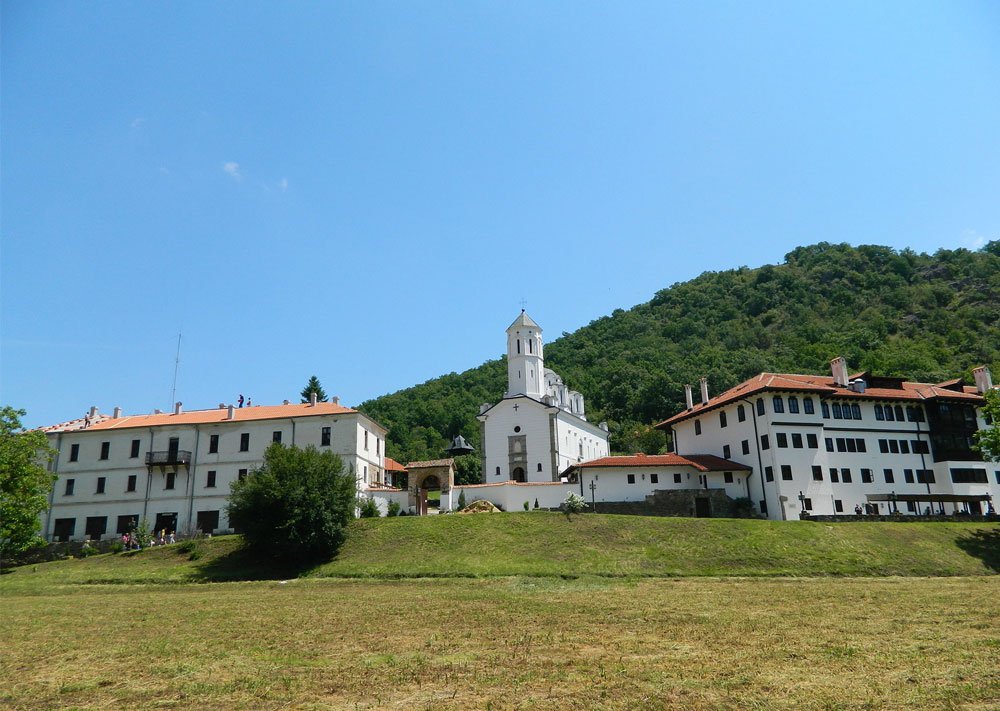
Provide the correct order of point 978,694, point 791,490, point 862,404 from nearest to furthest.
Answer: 1. point 978,694
2. point 791,490
3. point 862,404

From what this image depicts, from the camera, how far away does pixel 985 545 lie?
3650cm

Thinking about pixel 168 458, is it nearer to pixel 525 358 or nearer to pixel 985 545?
pixel 525 358

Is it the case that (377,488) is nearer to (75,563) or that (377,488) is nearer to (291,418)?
(291,418)

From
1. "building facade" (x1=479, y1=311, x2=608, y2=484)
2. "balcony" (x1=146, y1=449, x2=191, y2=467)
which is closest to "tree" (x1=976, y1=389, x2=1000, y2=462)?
"building facade" (x1=479, y1=311, x2=608, y2=484)

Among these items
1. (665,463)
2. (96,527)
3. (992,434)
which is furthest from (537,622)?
(96,527)

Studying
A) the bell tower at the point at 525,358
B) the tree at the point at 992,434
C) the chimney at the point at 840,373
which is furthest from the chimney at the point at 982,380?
the bell tower at the point at 525,358

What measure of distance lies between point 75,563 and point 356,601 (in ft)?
84.4

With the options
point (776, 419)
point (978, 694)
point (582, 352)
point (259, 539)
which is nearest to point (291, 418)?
point (259, 539)

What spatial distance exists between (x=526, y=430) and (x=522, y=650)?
4341 centimetres

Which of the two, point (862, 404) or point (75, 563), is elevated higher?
point (862, 404)

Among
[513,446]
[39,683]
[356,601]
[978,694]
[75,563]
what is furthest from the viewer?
[513,446]

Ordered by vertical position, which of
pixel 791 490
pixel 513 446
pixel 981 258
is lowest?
pixel 791 490

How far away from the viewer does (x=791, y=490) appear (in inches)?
1734

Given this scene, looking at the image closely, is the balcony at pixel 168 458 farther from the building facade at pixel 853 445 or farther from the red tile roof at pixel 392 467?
the building facade at pixel 853 445
